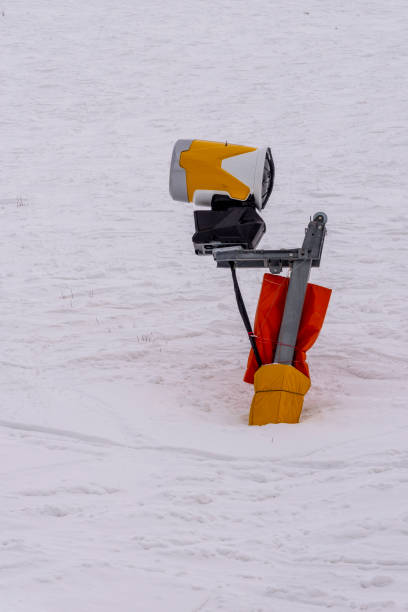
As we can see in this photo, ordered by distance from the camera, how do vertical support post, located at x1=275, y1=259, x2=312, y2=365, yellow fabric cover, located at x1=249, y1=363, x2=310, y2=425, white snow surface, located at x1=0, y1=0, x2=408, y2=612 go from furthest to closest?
vertical support post, located at x1=275, y1=259, x2=312, y2=365 → yellow fabric cover, located at x1=249, y1=363, x2=310, y2=425 → white snow surface, located at x1=0, y1=0, x2=408, y2=612

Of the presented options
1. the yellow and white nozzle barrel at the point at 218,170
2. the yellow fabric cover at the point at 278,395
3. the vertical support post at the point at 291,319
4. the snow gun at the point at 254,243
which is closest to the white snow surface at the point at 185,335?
the yellow fabric cover at the point at 278,395

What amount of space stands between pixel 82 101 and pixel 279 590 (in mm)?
10907

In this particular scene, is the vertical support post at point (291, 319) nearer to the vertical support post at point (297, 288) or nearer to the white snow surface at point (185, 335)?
the vertical support post at point (297, 288)

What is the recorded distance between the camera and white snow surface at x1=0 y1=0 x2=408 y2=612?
2.76 meters

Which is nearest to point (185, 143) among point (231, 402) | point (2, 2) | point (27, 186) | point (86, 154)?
point (231, 402)

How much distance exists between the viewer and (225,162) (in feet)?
14.2

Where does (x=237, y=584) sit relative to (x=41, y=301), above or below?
above

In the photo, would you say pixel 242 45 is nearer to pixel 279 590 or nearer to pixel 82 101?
pixel 82 101

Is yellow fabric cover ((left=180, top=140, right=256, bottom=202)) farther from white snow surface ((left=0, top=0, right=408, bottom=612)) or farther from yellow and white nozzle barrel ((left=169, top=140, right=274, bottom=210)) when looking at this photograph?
white snow surface ((left=0, top=0, right=408, bottom=612))

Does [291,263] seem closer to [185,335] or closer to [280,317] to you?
[280,317]

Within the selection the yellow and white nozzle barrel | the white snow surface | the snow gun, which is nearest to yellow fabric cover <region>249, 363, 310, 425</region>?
the snow gun

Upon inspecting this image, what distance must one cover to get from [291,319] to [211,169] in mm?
1056

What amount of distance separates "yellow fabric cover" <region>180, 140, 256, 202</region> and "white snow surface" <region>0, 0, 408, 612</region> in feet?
4.71

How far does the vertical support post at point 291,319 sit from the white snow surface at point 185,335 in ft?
1.45
